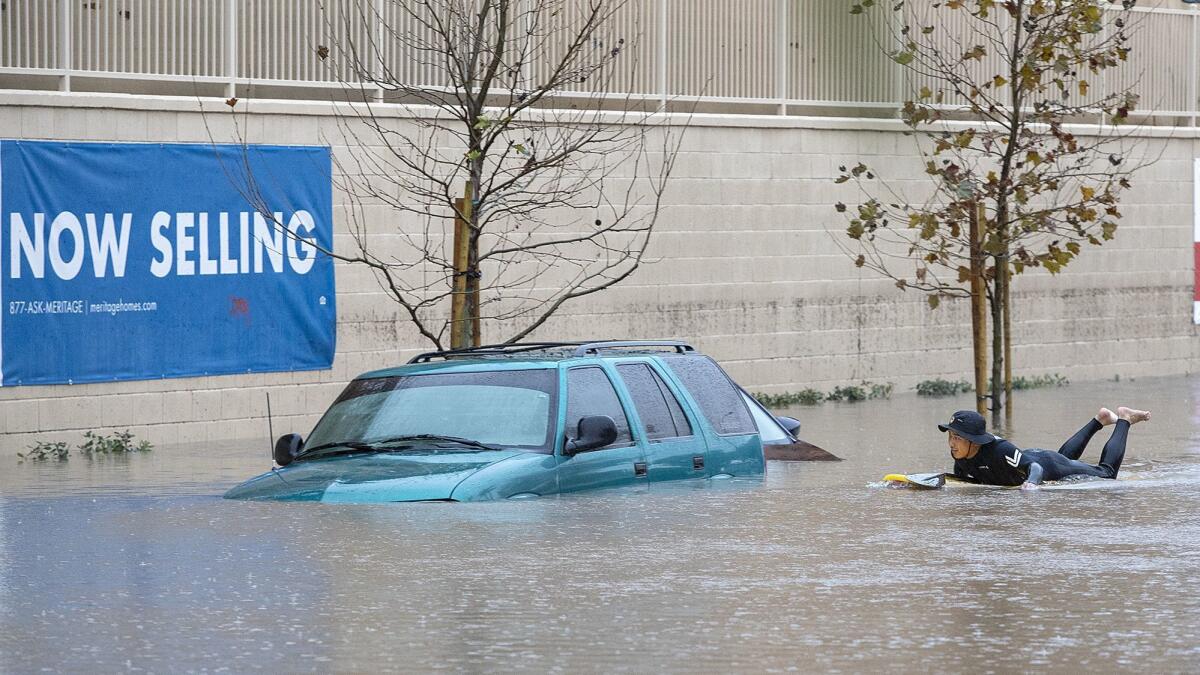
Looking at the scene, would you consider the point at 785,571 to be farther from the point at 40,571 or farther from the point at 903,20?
the point at 903,20

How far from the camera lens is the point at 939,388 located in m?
25.7

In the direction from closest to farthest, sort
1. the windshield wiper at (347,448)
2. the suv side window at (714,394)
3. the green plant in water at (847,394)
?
the windshield wiper at (347,448), the suv side window at (714,394), the green plant in water at (847,394)

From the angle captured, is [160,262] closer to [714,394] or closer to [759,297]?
[714,394]

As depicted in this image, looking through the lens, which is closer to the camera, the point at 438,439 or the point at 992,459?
the point at 438,439

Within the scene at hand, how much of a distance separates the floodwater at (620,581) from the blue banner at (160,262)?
429 cm

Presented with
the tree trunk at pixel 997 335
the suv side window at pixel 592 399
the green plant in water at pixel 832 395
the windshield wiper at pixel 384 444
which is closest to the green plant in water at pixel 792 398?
the green plant in water at pixel 832 395

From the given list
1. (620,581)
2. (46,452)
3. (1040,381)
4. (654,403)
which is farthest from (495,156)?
(620,581)

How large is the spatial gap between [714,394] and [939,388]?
13.1m

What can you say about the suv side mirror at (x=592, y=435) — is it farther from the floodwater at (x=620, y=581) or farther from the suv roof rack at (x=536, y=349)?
the suv roof rack at (x=536, y=349)

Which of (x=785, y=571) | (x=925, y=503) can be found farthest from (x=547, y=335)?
(x=785, y=571)

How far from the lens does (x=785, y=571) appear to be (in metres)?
9.74

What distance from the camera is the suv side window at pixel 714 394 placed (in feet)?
42.2

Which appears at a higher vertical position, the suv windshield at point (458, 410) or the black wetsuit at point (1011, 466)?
the suv windshield at point (458, 410)

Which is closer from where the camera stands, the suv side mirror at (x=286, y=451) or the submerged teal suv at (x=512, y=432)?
the submerged teal suv at (x=512, y=432)
